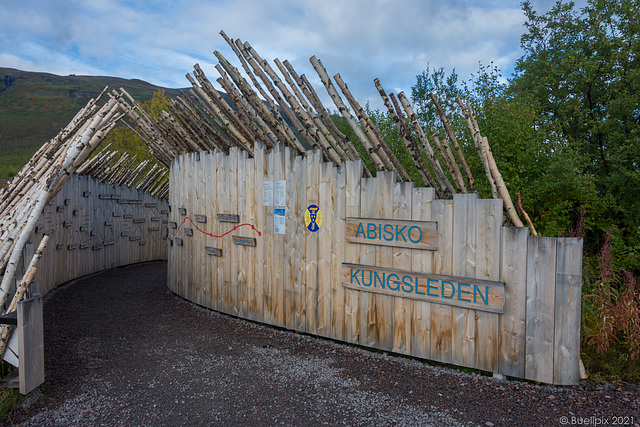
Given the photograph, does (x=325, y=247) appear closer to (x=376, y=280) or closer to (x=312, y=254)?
(x=312, y=254)

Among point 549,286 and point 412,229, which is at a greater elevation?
point 412,229

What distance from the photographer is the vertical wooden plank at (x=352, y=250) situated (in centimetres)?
435

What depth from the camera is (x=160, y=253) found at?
12.2m

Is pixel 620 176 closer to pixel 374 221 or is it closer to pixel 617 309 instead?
pixel 617 309

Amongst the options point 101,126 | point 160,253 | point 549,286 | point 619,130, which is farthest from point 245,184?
point 619,130

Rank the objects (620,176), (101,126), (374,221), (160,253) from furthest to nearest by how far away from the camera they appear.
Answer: (160,253) < (620,176) < (101,126) < (374,221)

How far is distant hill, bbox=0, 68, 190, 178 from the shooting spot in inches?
1833

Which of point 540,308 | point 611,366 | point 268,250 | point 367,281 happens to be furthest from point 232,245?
point 611,366

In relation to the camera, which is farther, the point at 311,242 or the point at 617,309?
the point at 311,242

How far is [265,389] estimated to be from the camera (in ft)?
11.1

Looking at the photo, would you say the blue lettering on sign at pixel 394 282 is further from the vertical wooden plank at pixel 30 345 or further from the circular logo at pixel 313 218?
the vertical wooden plank at pixel 30 345

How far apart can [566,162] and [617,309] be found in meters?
3.67

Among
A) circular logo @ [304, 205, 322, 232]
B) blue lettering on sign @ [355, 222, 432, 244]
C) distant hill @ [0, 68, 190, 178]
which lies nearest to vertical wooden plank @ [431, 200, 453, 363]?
blue lettering on sign @ [355, 222, 432, 244]

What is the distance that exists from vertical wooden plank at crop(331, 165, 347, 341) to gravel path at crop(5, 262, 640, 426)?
0.25m
